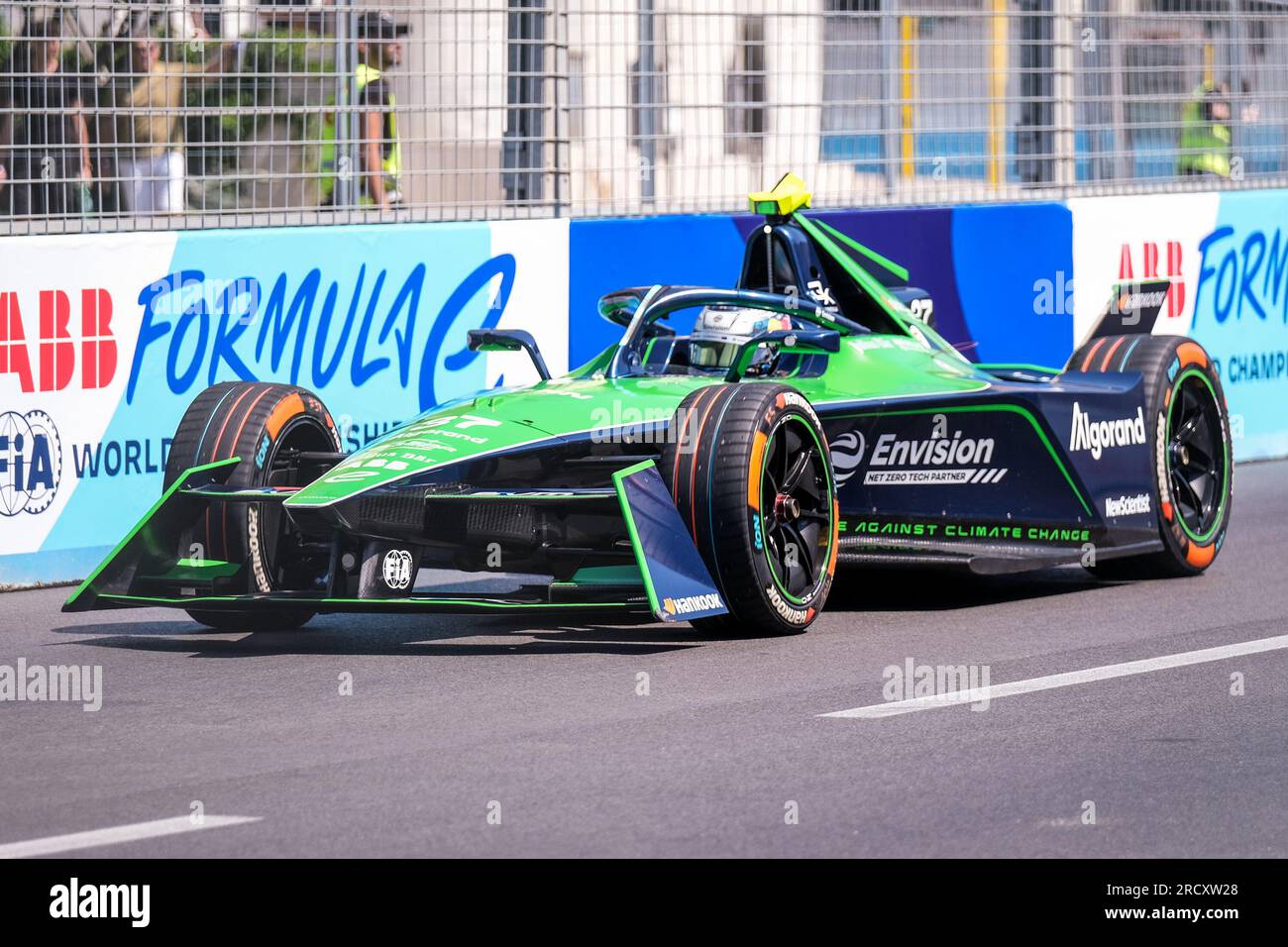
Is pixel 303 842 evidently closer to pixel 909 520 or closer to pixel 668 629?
pixel 668 629

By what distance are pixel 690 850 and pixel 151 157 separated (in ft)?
21.3

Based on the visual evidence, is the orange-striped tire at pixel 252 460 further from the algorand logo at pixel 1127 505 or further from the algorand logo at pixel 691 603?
the algorand logo at pixel 1127 505

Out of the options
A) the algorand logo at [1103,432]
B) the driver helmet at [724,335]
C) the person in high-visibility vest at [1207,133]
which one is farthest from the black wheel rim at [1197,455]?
the person in high-visibility vest at [1207,133]

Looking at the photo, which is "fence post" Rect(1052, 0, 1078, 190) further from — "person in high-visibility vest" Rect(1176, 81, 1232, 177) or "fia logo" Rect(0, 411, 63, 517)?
"fia logo" Rect(0, 411, 63, 517)

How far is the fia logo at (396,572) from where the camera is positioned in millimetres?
7504

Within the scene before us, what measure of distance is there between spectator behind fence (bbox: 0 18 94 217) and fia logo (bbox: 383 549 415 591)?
3.44 m

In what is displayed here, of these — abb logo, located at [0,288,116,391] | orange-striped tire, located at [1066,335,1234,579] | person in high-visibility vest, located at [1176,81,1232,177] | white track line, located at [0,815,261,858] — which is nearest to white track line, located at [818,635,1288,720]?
orange-striped tire, located at [1066,335,1234,579]

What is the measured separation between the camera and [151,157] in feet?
34.3

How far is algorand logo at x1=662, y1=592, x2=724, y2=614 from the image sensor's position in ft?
23.7

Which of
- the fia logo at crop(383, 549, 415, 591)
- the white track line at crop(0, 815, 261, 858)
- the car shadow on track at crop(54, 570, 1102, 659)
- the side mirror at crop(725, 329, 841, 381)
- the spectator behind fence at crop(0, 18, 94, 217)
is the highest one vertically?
the spectator behind fence at crop(0, 18, 94, 217)

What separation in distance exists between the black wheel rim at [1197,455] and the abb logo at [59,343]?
4800mm

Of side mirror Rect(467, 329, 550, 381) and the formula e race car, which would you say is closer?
the formula e race car

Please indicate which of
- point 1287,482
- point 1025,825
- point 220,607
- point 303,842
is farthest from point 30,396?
point 1287,482

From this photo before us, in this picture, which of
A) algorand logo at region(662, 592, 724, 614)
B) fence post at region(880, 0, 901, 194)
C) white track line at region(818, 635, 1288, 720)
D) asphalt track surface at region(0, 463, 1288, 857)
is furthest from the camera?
fence post at region(880, 0, 901, 194)
